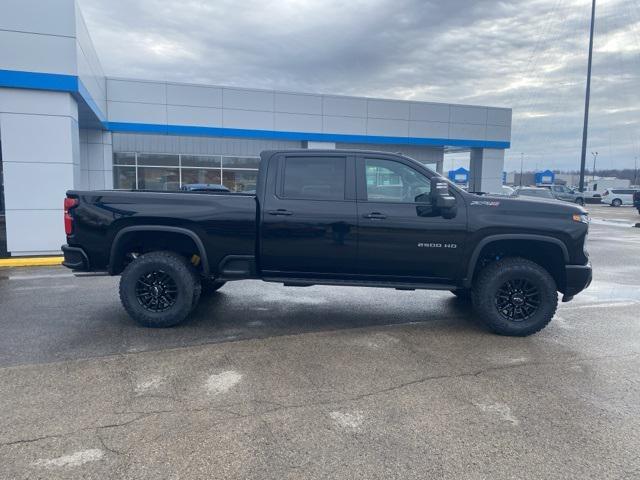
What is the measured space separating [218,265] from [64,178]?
6430 mm

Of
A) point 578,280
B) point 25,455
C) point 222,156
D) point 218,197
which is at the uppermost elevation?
point 222,156

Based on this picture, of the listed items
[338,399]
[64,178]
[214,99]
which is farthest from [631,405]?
[214,99]

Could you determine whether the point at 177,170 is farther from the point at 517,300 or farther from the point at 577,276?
the point at 577,276

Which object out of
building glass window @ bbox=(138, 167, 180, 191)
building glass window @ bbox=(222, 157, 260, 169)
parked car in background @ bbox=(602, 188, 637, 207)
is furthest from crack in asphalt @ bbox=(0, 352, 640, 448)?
parked car in background @ bbox=(602, 188, 637, 207)

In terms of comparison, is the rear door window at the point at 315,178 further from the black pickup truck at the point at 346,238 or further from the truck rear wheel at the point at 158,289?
the truck rear wheel at the point at 158,289

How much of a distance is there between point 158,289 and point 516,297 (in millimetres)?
4156

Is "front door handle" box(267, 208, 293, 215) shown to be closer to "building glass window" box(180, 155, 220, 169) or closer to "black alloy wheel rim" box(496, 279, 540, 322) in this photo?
"black alloy wheel rim" box(496, 279, 540, 322)

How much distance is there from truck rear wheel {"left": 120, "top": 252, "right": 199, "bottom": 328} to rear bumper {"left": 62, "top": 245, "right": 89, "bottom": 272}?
0.48 m

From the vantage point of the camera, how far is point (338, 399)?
393 centimetres

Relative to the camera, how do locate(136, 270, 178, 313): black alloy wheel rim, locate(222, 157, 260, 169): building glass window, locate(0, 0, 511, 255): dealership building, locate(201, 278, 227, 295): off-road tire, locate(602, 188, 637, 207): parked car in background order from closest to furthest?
locate(136, 270, 178, 313): black alloy wheel rim < locate(201, 278, 227, 295): off-road tire < locate(0, 0, 511, 255): dealership building < locate(222, 157, 260, 169): building glass window < locate(602, 188, 637, 207): parked car in background

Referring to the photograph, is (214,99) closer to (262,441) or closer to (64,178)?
(64,178)

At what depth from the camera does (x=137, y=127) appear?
61.8 ft

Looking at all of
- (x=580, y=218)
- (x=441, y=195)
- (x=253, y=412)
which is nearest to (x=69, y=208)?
(x=253, y=412)

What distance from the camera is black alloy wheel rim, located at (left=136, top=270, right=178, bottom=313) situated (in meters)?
5.70
